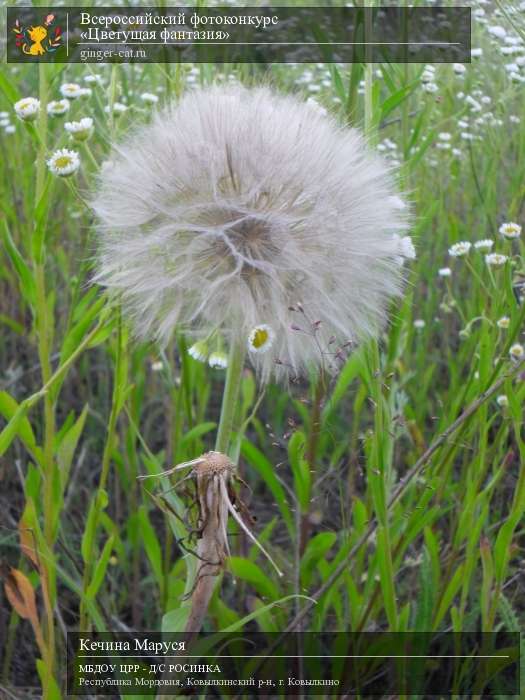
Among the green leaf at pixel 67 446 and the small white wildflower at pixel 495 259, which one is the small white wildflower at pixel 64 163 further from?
the small white wildflower at pixel 495 259

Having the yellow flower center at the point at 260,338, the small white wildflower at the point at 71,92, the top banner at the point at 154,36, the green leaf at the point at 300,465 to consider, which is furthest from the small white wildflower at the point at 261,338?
the small white wildflower at the point at 71,92

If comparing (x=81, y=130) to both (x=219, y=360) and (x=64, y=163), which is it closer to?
(x=64, y=163)

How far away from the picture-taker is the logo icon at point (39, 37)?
128 cm

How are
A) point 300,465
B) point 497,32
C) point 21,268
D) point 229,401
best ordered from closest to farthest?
point 229,401
point 21,268
point 300,465
point 497,32

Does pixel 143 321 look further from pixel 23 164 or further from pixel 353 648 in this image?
pixel 23 164

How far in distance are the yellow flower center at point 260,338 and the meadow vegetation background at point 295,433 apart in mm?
80

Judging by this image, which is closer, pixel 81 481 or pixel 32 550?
pixel 32 550

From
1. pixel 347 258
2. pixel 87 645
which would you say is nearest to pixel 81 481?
pixel 87 645

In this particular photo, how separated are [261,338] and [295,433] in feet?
0.77

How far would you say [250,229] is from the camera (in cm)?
106

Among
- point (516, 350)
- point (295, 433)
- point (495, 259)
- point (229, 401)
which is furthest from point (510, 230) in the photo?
point (229, 401)

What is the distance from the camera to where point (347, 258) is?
1.10m

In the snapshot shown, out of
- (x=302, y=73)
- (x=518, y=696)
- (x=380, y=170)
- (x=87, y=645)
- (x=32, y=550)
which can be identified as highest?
(x=302, y=73)

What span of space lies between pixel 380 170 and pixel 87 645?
2.83 feet
